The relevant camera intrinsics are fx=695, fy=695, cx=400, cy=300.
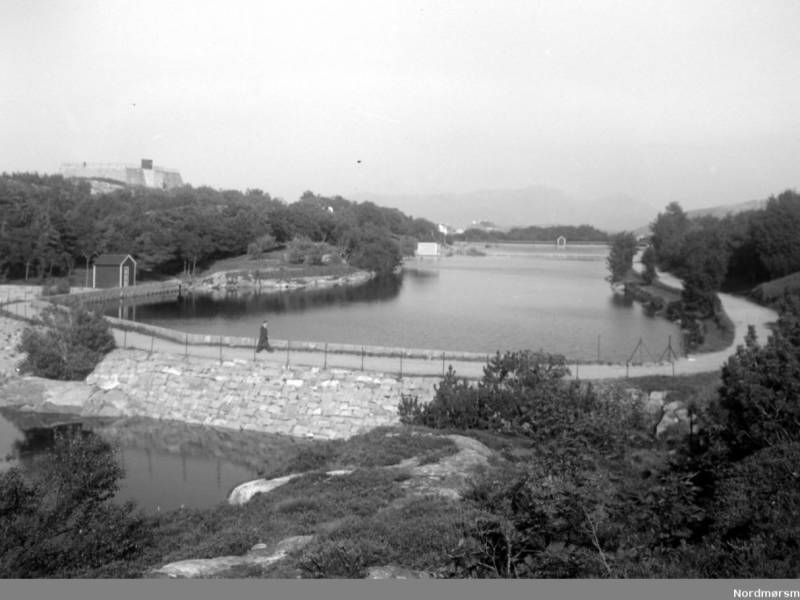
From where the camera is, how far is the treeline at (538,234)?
72.4m

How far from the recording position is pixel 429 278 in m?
36.1

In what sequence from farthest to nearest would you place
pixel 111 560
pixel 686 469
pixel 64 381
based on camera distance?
pixel 64 381
pixel 686 469
pixel 111 560

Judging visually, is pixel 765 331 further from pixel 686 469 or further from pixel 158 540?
pixel 158 540

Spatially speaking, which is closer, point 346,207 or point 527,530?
point 527,530

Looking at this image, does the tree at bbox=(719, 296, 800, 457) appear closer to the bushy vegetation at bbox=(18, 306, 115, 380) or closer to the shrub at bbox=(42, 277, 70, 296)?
the bushy vegetation at bbox=(18, 306, 115, 380)

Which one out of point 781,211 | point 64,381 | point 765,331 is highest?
point 781,211

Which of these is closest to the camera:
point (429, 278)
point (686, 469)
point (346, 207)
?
point (686, 469)

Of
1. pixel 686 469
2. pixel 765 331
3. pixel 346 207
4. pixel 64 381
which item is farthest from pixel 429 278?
pixel 686 469

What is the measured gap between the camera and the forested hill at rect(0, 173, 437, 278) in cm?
2472

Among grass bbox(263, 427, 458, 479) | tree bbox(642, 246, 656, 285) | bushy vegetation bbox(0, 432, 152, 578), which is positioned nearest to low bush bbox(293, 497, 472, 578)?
bushy vegetation bbox(0, 432, 152, 578)

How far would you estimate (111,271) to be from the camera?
2481 cm

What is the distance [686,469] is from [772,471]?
1.07m

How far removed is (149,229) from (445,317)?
1537cm

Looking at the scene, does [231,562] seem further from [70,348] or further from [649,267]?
[649,267]
